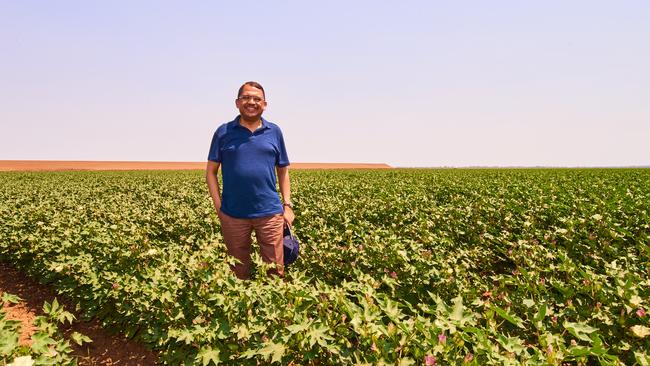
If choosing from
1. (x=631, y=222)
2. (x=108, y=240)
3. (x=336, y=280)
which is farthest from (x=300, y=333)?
(x=631, y=222)

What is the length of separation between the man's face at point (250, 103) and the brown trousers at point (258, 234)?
100 centimetres

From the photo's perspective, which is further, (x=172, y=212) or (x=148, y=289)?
(x=172, y=212)

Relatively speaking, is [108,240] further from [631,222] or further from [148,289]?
[631,222]

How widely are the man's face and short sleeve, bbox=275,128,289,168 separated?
0.38 m

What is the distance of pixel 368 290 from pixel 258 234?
5.26ft

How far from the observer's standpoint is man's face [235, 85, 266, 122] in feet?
11.5

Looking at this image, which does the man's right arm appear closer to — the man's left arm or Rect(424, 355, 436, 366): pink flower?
the man's left arm

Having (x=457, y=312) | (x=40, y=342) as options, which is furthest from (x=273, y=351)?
(x=40, y=342)

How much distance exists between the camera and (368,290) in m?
2.59

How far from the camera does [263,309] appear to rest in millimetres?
2465

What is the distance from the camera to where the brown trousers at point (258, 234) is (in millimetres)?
3771

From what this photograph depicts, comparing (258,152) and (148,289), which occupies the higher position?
(258,152)

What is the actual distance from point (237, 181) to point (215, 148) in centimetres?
41

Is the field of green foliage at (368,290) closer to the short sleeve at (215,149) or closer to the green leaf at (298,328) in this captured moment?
the green leaf at (298,328)
